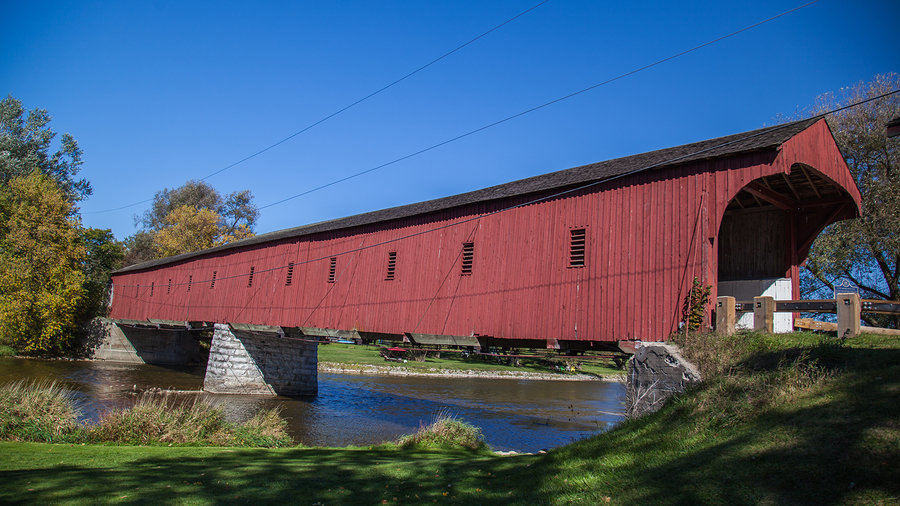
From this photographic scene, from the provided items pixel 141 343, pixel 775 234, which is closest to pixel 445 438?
pixel 775 234

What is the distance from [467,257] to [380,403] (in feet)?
36.4

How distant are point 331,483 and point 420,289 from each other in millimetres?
8619

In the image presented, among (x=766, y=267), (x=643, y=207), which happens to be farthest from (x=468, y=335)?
(x=766, y=267)

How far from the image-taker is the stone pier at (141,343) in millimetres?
31922

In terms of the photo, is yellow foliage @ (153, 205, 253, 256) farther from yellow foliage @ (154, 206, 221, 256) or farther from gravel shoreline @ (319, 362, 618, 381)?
gravel shoreline @ (319, 362, 618, 381)

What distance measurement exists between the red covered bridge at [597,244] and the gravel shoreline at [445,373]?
55.9 ft

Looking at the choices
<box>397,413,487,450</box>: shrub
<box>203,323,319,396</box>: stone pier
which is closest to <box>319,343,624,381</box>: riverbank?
<box>203,323,319,396</box>: stone pier

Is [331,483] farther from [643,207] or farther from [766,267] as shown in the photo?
[766,267]

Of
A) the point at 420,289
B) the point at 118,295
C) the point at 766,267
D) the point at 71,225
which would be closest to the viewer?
the point at 766,267

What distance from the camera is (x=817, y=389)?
582cm

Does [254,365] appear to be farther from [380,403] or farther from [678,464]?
[678,464]

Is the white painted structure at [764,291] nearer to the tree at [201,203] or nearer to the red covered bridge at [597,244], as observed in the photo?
the red covered bridge at [597,244]

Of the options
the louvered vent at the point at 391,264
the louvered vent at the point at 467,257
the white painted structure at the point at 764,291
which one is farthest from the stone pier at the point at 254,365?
the white painted structure at the point at 764,291

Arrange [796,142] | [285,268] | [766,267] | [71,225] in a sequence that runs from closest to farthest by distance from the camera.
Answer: [796,142] < [766,267] < [285,268] < [71,225]
